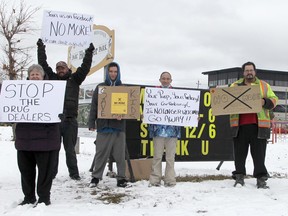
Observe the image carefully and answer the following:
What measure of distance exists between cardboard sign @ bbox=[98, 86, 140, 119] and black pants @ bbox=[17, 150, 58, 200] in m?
1.45

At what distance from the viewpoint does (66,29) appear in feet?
20.8

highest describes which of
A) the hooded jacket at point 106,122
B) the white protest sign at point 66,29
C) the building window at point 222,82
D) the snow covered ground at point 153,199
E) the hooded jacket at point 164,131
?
the building window at point 222,82

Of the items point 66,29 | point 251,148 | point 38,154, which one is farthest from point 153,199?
point 66,29

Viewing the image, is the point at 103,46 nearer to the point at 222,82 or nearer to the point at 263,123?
the point at 263,123

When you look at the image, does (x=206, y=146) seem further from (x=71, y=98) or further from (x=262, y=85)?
(x=71, y=98)

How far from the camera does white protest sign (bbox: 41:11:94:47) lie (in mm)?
6305

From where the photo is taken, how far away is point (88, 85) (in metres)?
9.69

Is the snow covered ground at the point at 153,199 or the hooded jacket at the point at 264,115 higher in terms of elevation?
the hooded jacket at the point at 264,115

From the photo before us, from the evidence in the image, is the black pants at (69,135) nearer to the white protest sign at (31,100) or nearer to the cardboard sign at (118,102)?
the cardboard sign at (118,102)

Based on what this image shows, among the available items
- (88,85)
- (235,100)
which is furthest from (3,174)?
(235,100)

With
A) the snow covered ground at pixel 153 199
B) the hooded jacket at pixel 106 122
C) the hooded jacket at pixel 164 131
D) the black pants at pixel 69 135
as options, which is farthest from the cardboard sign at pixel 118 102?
the snow covered ground at pixel 153 199

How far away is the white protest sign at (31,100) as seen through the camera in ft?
16.4

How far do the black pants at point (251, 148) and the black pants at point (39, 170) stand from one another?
3056 mm

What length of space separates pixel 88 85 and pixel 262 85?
4.77m
